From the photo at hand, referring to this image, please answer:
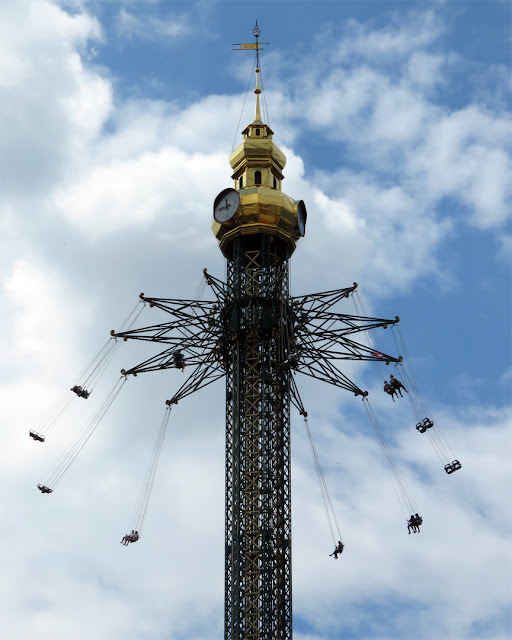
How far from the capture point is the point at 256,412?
7575 cm

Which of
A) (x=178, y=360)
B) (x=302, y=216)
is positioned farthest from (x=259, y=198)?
(x=178, y=360)

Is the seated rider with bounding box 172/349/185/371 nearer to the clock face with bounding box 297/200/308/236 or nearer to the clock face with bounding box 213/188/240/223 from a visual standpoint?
the clock face with bounding box 213/188/240/223

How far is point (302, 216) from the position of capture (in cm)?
8094

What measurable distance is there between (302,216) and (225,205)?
4191 millimetres

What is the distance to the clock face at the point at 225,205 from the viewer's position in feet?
261

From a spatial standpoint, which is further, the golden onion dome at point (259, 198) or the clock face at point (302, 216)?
the clock face at point (302, 216)

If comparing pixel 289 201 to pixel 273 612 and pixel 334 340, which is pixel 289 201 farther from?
pixel 273 612

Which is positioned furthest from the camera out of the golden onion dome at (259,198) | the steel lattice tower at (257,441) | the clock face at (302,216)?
the clock face at (302,216)

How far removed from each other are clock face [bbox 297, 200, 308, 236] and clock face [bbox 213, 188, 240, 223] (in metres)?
3.35

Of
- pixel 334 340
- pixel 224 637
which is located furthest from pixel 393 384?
pixel 224 637

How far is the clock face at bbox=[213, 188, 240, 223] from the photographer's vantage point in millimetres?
79688

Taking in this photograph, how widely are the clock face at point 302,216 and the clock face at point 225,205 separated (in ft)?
11.0

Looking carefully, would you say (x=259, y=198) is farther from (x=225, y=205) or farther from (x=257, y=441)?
(x=257, y=441)

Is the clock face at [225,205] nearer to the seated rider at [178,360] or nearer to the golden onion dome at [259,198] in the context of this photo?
the golden onion dome at [259,198]
